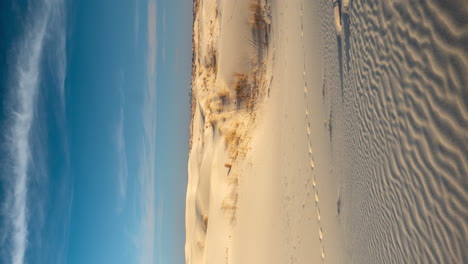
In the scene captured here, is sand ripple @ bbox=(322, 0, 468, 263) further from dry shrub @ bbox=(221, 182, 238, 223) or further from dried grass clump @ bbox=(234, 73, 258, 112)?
dry shrub @ bbox=(221, 182, 238, 223)

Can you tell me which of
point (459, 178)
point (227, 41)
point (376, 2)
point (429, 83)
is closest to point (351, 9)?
point (376, 2)

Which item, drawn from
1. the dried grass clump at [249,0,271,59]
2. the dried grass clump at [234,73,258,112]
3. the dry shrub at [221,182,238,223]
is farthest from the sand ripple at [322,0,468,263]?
the dry shrub at [221,182,238,223]

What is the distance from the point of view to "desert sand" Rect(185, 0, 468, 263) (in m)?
1.90

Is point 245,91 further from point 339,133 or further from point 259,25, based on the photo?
point 339,133

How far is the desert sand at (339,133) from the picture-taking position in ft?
6.24

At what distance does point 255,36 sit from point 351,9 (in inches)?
163

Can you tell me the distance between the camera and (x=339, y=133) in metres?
3.64

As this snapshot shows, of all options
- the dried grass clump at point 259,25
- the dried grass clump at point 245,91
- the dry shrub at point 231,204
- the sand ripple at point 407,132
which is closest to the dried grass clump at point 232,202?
the dry shrub at point 231,204

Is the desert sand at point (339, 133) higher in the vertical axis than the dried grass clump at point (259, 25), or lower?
lower

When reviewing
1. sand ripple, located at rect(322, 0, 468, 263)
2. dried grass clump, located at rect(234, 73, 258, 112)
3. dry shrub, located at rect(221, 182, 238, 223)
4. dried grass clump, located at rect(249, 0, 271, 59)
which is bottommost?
dry shrub, located at rect(221, 182, 238, 223)

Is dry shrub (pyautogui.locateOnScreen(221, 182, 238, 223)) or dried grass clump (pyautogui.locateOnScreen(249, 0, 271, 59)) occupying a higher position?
dried grass clump (pyautogui.locateOnScreen(249, 0, 271, 59))

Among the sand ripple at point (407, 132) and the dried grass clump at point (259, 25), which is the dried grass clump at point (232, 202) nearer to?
the dried grass clump at point (259, 25)

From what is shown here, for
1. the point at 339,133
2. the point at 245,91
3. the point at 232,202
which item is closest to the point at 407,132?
the point at 339,133

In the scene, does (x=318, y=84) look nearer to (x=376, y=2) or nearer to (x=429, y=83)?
(x=376, y=2)
